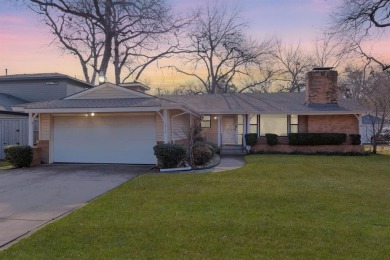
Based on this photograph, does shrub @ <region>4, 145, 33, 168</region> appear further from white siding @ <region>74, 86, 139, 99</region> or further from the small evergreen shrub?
the small evergreen shrub

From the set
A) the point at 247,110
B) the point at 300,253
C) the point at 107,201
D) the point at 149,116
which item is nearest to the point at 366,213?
the point at 300,253

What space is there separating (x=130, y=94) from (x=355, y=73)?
3028 centimetres

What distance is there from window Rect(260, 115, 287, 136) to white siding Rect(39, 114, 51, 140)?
12.6m

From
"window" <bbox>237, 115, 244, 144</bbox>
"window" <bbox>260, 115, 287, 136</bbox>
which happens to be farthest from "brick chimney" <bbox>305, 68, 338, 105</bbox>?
"window" <bbox>237, 115, 244, 144</bbox>

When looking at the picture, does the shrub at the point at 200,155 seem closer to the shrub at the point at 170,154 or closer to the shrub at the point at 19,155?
the shrub at the point at 170,154

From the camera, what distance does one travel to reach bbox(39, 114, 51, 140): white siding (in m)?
15.8

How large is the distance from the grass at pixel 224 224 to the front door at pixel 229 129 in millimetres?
14043

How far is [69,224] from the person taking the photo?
20.0 ft

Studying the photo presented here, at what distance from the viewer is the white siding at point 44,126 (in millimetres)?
15828

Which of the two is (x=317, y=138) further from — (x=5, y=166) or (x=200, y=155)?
(x=5, y=166)

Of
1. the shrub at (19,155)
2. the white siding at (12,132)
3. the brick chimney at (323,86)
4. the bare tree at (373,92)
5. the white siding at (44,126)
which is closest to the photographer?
the shrub at (19,155)

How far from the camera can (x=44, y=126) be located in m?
15.9

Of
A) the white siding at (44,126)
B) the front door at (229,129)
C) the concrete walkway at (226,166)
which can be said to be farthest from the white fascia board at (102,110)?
the front door at (229,129)

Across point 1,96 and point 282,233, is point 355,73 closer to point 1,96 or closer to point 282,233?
point 1,96
